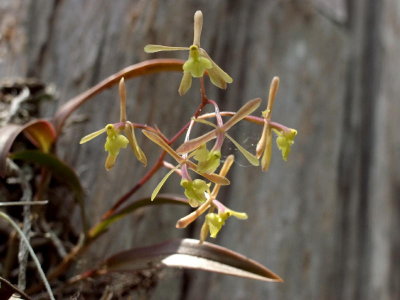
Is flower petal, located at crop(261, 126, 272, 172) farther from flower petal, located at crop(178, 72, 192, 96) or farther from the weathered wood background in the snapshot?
the weathered wood background

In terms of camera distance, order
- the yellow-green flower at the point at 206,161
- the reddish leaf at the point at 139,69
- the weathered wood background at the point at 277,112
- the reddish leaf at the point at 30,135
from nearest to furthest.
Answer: the yellow-green flower at the point at 206,161 < the reddish leaf at the point at 30,135 < the reddish leaf at the point at 139,69 < the weathered wood background at the point at 277,112

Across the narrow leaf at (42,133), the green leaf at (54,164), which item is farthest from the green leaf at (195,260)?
the narrow leaf at (42,133)

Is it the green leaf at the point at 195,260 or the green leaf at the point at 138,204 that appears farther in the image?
the green leaf at the point at 138,204

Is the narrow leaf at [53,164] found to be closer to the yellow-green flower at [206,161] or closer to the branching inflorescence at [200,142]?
the branching inflorescence at [200,142]

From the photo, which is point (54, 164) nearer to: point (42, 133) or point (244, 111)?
point (42, 133)

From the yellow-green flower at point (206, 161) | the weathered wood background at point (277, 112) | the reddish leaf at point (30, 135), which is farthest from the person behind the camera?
the weathered wood background at point (277, 112)

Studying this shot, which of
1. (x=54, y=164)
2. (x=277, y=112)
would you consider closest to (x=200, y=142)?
(x=54, y=164)

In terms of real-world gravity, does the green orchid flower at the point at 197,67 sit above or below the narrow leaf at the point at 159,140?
above
